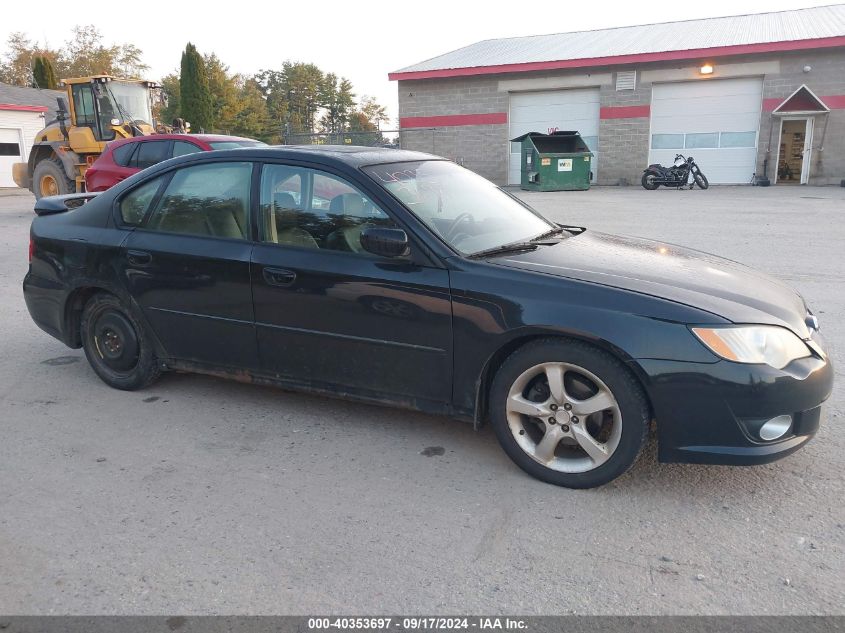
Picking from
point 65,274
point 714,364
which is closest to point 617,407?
point 714,364

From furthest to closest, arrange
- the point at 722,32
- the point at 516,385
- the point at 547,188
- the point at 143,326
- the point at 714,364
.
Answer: the point at 722,32
the point at 547,188
the point at 143,326
the point at 516,385
the point at 714,364

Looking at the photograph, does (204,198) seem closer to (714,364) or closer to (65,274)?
(65,274)

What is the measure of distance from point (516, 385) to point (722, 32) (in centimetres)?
2814

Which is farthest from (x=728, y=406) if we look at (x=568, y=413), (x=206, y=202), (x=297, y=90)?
(x=297, y=90)

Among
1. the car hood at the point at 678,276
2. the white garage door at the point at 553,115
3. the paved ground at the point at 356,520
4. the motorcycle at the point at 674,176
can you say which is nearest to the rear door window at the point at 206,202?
the paved ground at the point at 356,520

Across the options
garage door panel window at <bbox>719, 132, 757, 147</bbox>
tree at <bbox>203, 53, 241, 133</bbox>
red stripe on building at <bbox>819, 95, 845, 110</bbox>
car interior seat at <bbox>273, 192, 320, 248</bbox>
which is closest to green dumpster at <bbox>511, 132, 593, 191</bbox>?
garage door panel window at <bbox>719, 132, 757, 147</bbox>

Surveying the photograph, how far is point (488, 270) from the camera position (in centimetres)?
336

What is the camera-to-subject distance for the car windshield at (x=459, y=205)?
12.1ft

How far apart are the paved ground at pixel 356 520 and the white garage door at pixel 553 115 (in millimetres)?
23818

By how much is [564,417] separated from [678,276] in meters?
0.92

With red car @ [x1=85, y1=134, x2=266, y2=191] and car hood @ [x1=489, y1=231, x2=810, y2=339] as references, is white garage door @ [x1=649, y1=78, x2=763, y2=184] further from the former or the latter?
car hood @ [x1=489, y1=231, x2=810, y2=339]

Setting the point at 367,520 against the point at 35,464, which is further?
the point at 35,464

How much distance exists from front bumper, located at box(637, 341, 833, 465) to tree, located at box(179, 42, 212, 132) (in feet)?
159

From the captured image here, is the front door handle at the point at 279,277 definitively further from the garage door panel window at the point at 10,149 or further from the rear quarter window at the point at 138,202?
the garage door panel window at the point at 10,149
